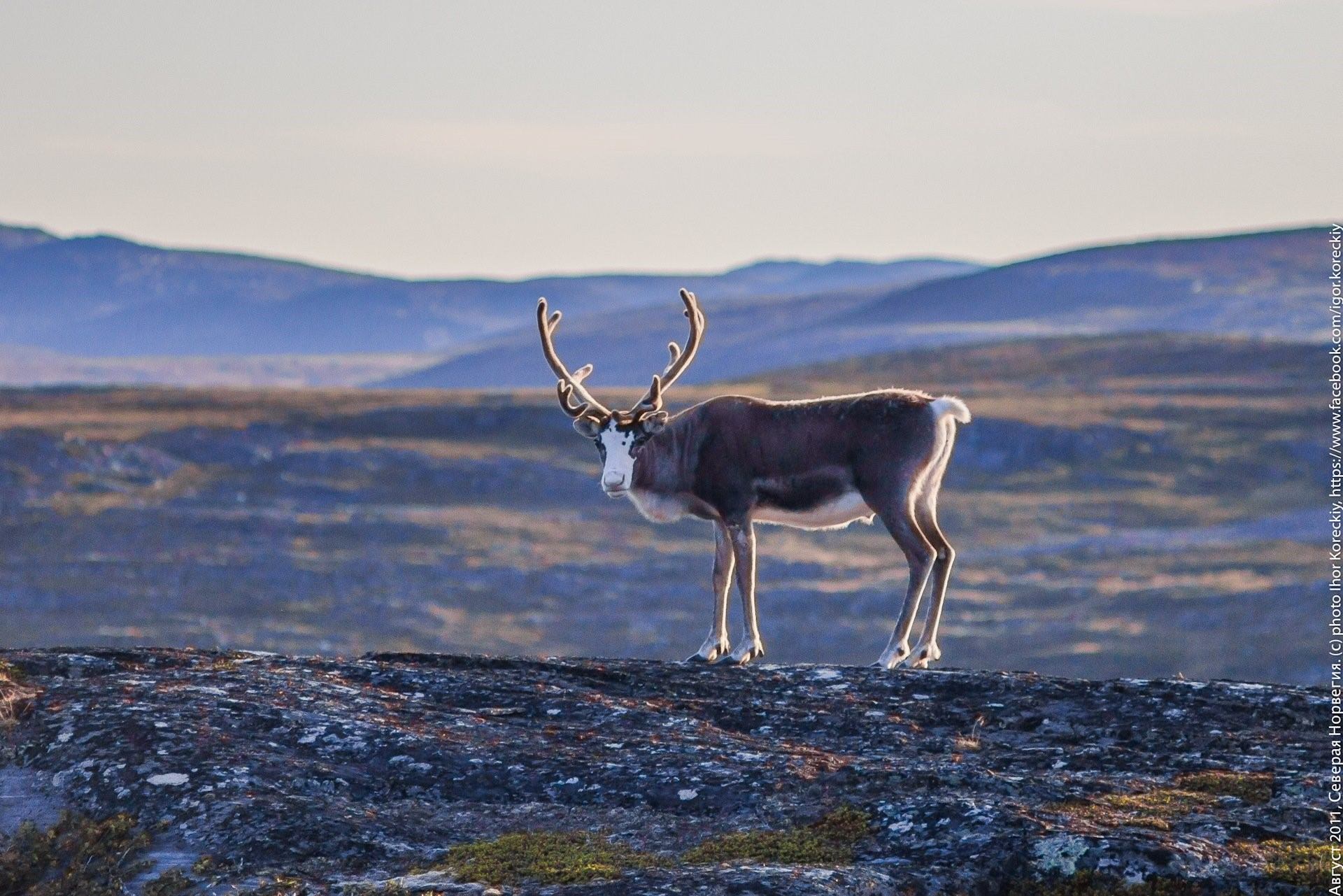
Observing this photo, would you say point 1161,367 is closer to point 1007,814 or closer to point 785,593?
point 785,593

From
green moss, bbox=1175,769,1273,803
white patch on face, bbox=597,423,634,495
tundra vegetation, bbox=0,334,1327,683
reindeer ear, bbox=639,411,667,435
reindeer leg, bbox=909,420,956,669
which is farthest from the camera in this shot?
tundra vegetation, bbox=0,334,1327,683

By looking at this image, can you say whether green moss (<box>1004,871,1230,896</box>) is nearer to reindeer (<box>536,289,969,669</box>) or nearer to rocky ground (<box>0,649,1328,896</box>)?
rocky ground (<box>0,649,1328,896</box>)

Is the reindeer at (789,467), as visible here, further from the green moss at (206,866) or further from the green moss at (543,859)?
the green moss at (206,866)

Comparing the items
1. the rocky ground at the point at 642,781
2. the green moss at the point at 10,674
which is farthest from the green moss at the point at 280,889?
the green moss at the point at 10,674

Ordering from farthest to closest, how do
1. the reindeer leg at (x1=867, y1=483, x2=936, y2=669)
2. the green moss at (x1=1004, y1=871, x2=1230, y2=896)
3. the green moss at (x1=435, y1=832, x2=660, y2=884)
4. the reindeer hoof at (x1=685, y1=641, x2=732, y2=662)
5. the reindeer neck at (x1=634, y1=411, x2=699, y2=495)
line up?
the reindeer neck at (x1=634, y1=411, x2=699, y2=495) → the reindeer leg at (x1=867, y1=483, x2=936, y2=669) → the reindeer hoof at (x1=685, y1=641, x2=732, y2=662) → the green moss at (x1=435, y1=832, x2=660, y2=884) → the green moss at (x1=1004, y1=871, x2=1230, y2=896)

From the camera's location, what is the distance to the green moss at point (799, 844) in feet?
35.7

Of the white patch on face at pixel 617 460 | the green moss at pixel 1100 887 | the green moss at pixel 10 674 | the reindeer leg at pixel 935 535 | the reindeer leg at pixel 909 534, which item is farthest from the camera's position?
the white patch on face at pixel 617 460

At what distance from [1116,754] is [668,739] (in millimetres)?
3015

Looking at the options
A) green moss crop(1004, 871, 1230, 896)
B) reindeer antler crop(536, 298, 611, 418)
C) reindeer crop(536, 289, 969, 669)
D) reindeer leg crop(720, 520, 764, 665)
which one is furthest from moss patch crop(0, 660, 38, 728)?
reindeer antler crop(536, 298, 611, 418)

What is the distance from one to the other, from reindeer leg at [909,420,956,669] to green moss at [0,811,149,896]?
912 centimetres

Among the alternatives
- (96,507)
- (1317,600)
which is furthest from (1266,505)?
(96,507)

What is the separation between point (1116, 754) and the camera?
520 inches

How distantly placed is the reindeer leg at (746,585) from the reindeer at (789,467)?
0.7 inches

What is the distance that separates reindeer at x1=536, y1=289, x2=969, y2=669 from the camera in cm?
1900
